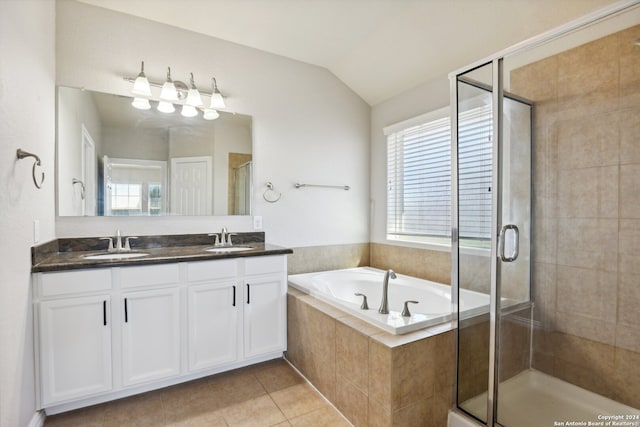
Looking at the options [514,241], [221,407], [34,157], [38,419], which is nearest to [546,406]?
[514,241]

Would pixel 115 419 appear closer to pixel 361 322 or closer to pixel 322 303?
pixel 322 303

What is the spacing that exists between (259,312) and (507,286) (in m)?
1.62

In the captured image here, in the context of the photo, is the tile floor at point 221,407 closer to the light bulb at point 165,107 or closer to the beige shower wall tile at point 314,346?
the beige shower wall tile at point 314,346

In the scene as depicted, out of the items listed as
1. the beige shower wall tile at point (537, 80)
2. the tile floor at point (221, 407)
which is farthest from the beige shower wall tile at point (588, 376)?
the beige shower wall tile at point (537, 80)

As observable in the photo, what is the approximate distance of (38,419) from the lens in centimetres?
171

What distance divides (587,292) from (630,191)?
1.98ft

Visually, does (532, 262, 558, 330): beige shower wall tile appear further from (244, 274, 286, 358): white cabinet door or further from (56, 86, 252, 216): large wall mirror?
(56, 86, 252, 216): large wall mirror

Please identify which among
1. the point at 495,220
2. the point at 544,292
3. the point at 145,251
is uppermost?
the point at 495,220

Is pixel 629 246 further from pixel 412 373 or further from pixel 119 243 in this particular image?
pixel 119 243

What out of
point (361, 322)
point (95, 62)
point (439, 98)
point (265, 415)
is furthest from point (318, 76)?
point (265, 415)

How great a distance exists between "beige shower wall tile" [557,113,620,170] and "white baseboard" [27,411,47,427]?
3.22 m

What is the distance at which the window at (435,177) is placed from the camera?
1.76m

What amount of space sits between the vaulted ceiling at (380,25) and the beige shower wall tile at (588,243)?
1178 mm

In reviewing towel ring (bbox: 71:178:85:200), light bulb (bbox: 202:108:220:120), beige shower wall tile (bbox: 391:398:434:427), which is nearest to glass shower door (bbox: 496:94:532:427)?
beige shower wall tile (bbox: 391:398:434:427)
